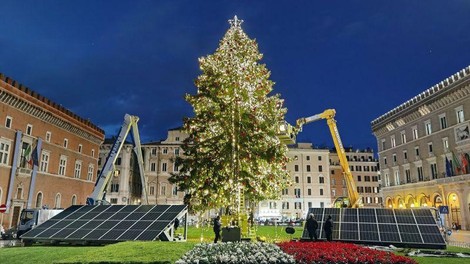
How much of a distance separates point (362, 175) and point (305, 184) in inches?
1042

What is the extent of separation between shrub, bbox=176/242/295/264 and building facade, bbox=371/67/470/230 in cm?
4234

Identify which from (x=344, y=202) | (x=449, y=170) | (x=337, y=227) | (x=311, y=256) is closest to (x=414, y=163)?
(x=449, y=170)

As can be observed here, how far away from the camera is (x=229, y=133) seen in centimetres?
2698

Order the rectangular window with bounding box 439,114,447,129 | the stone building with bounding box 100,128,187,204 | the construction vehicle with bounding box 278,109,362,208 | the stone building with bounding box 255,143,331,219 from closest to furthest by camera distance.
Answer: the construction vehicle with bounding box 278,109,362,208
the rectangular window with bounding box 439,114,447,129
the stone building with bounding box 100,128,187,204
the stone building with bounding box 255,143,331,219

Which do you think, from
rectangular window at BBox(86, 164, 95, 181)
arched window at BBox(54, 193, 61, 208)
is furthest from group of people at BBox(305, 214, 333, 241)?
rectangular window at BBox(86, 164, 95, 181)

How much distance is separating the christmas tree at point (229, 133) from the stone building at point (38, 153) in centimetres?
2307

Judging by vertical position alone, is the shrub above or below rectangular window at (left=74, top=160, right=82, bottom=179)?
below

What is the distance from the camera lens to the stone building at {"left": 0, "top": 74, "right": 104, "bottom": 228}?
127 feet

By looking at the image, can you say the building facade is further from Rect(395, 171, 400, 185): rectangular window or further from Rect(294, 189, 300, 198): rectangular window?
Rect(294, 189, 300, 198): rectangular window

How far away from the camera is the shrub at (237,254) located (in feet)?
39.8

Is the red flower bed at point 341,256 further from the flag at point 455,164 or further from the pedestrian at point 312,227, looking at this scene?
the flag at point 455,164

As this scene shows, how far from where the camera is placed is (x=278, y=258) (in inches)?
494

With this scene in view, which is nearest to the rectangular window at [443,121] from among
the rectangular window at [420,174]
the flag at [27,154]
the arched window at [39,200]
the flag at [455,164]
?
the flag at [455,164]

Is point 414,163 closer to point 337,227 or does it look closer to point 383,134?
point 383,134
